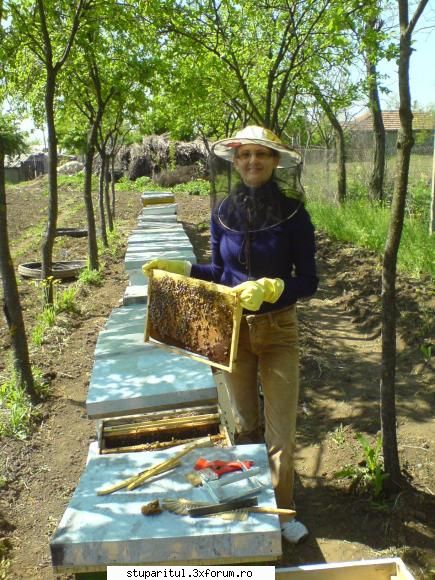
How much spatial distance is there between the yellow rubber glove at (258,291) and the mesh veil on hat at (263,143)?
1.92 ft

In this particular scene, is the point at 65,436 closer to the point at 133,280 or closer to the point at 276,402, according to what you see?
the point at 133,280

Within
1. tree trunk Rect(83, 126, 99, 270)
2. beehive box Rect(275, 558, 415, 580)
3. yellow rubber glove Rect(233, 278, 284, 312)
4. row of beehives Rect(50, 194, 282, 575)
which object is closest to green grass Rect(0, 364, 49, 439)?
row of beehives Rect(50, 194, 282, 575)

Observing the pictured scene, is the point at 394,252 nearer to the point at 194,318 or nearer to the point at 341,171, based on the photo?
the point at 194,318

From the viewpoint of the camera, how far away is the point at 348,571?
190cm

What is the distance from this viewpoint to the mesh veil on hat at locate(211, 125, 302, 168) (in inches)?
99.6

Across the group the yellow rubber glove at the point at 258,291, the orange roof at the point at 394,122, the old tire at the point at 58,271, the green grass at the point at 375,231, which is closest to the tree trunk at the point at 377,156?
the green grass at the point at 375,231

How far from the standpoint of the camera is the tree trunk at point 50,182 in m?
5.82

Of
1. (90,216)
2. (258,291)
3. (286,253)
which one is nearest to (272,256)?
(286,253)

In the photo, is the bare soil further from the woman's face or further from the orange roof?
the orange roof

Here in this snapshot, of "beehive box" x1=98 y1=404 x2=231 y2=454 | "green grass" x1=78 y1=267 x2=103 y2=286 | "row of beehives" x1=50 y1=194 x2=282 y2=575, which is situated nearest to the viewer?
"row of beehives" x1=50 y1=194 x2=282 y2=575

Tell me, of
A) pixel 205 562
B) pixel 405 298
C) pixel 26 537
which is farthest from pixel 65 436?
pixel 405 298

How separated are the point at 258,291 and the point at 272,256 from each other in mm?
320

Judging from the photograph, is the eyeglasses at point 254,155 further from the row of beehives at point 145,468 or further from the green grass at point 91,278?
the green grass at point 91,278

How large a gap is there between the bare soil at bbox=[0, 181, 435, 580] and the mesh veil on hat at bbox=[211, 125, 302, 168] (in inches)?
71.1
